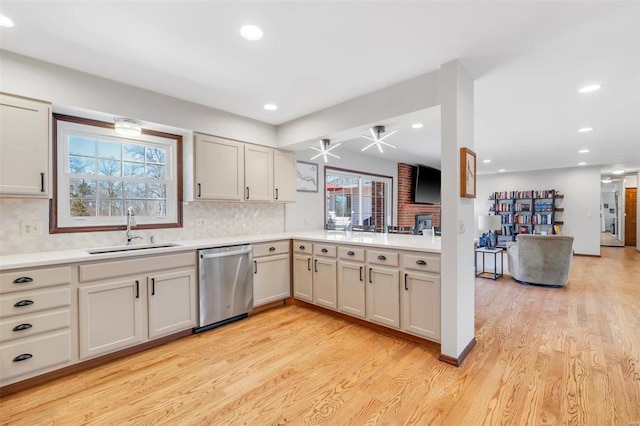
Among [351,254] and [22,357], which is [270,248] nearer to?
[351,254]

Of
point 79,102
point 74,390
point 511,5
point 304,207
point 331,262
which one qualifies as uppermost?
point 511,5

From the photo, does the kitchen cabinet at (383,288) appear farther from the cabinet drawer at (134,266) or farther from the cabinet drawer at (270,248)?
the cabinet drawer at (134,266)

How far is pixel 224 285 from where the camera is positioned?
3137 millimetres

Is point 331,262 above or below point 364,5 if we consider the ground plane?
below

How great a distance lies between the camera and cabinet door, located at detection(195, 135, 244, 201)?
3305 millimetres

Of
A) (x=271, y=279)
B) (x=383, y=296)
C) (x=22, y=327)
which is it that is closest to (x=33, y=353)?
(x=22, y=327)

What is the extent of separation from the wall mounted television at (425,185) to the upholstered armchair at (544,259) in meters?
2.68

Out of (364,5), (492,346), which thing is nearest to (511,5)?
(364,5)

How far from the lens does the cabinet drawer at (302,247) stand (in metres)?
3.65

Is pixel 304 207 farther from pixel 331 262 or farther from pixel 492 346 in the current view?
pixel 492 346

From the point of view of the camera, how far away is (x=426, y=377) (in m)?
2.21

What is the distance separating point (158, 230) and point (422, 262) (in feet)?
9.13

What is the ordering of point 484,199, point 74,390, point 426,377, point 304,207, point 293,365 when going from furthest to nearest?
point 484,199 < point 304,207 < point 293,365 < point 426,377 < point 74,390

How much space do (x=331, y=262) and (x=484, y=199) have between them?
25.9ft
